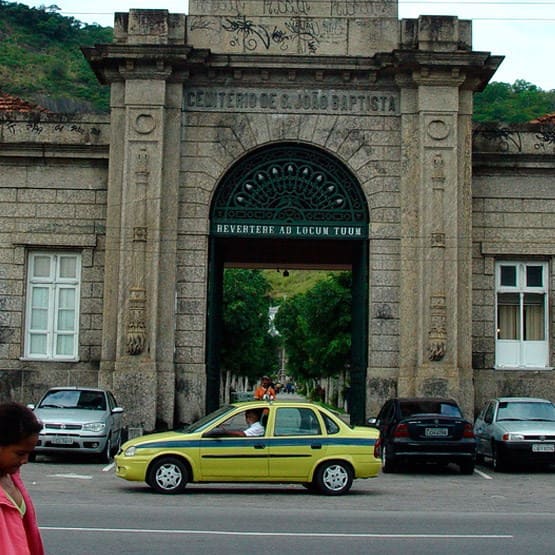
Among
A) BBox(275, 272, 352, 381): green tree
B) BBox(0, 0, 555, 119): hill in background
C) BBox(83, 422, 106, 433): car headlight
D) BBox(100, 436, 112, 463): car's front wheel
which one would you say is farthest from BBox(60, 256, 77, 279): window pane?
BBox(0, 0, 555, 119): hill in background

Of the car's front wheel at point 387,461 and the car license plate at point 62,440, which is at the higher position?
the car license plate at point 62,440

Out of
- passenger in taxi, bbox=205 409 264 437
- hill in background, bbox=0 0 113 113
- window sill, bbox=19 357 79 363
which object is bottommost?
passenger in taxi, bbox=205 409 264 437

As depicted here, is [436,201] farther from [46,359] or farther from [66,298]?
[46,359]

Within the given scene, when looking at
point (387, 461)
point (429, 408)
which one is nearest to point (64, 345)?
point (387, 461)

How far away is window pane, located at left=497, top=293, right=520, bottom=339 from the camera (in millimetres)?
25734

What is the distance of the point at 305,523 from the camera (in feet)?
40.6

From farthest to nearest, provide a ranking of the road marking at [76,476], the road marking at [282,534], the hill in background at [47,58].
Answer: the hill in background at [47,58]
the road marking at [76,476]
the road marking at [282,534]

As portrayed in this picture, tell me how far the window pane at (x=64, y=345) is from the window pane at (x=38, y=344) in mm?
331

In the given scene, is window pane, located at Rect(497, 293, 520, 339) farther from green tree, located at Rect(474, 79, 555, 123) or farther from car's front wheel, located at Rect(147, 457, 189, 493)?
green tree, located at Rect(474, 79, 555, 123)

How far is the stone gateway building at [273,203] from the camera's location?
23.9m

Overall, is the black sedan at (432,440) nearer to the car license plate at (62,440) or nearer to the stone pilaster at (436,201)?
the stone pilaster at (436,201)

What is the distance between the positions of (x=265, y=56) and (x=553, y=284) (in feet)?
28.5

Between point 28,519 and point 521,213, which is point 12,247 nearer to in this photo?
point 521,213

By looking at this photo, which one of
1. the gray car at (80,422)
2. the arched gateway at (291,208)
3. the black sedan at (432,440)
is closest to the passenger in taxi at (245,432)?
the black sedan at (432,440)
